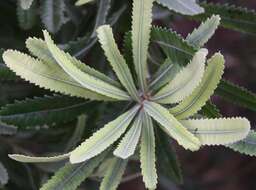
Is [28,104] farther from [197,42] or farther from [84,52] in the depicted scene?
[197,42]

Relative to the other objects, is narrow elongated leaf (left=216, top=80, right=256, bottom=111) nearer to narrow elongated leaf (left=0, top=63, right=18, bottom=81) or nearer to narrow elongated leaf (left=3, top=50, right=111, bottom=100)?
narrow elongated leaf (left=3, top=50, right=111, bottom=100)

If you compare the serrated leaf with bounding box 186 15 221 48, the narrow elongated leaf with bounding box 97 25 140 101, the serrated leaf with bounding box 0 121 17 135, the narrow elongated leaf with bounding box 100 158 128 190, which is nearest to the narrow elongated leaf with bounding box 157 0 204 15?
the serrated leaf with bounding box 186 15 221 48

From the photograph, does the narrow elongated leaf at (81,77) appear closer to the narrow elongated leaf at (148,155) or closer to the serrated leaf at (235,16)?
the narrow elongated leaf at (148,155)

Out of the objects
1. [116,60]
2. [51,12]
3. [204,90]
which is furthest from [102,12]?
[204,90]

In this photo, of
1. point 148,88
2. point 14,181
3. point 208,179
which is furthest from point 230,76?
point 148,88

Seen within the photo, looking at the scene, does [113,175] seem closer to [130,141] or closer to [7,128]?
[130,141]
